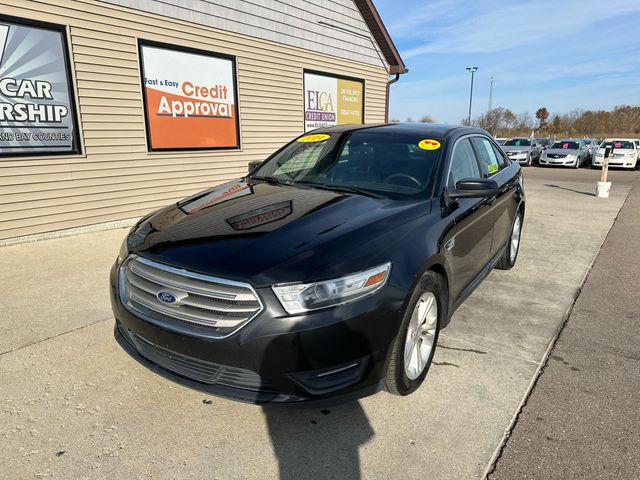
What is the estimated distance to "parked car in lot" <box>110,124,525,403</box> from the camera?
2.08 meters

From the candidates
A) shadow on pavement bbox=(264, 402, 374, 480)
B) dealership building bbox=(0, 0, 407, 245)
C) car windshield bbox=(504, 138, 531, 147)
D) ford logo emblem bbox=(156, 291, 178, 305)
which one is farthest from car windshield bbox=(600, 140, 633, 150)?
ford logo emblem bbox=(156, 291, 178, 305)

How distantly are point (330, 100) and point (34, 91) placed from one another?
6616mm

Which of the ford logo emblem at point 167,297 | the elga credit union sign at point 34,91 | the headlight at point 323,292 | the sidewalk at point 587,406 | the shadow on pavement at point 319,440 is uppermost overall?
the elga credit union sign at point 34,91

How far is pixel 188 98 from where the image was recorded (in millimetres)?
7691

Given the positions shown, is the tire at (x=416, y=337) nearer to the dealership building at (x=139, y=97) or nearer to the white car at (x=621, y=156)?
the dealership building at (x=139, y=97)

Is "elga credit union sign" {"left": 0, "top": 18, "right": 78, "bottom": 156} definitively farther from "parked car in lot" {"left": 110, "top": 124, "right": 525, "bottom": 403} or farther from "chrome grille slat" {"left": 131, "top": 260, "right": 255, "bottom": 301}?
"chrome grille slat" {"left": 131, "top": 260, "right": 255, "bottom": 301}

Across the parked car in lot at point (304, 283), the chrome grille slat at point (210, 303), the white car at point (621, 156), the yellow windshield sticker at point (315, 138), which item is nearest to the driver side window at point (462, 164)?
the parked car in lot at point (304, 283)

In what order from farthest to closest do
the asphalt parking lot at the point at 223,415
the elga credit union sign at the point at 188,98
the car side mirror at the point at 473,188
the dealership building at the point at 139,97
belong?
the elga credit union sign at the point at 188,98, the dealership building at the point at 139,97, the car side mirror at the point at 473,188, the asphalt parking lot at the point at 223,415

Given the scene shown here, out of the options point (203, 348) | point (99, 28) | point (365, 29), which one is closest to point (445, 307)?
point (203, 348)

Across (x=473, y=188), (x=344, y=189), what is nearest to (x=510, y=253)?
(x=473, y=188)

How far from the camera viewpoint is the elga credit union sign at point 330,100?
1034 centimetres

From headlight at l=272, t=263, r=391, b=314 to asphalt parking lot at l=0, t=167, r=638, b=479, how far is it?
0.78 m

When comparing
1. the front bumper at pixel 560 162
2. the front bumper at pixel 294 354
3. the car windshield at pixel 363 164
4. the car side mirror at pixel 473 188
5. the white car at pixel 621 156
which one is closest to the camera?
the front bumper at pixel 294 354

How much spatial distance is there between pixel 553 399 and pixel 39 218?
6.36m
